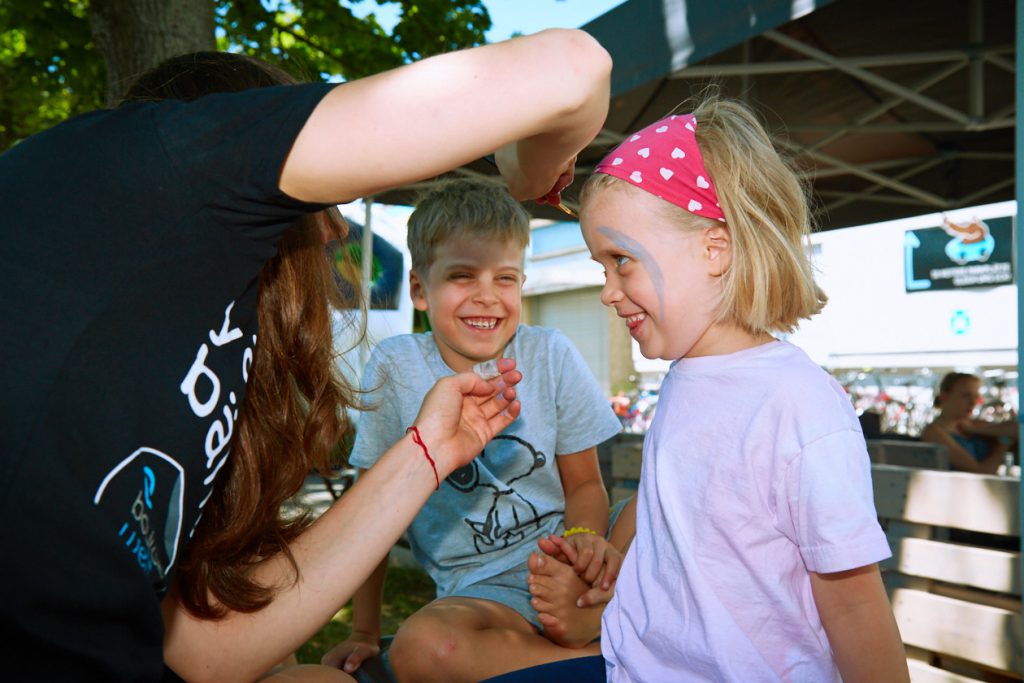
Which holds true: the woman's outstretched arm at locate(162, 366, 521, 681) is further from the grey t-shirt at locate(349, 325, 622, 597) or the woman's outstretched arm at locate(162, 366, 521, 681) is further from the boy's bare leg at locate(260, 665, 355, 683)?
the grey t-shirt at locate(349, 325, 622, 597)

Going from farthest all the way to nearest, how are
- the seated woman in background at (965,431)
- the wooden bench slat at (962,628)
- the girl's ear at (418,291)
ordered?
the seated woman in background at (965,431) < the wooden bench slat at (962,628) < the girl's ear at (418,291)

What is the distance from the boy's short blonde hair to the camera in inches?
81.6

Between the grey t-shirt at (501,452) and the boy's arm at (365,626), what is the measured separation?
0.15 m

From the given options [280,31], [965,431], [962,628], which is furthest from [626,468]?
[280,31]

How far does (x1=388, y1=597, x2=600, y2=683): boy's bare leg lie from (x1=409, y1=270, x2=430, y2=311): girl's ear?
826 millimetres

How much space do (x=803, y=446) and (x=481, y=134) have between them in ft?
2.26

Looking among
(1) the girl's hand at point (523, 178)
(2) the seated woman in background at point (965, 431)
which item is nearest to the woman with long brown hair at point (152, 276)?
(1) the girl's hand at point (523, 178)

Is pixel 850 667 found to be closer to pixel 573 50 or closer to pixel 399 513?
pixel 399 513

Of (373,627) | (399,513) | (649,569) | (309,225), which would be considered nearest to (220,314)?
(309,225)

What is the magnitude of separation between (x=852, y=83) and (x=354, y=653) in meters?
4.77

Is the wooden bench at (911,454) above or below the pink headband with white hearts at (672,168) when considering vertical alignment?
below

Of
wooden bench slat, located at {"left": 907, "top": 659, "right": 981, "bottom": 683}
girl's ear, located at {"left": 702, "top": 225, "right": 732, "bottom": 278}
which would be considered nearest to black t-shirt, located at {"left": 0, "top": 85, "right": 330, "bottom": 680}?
girl's ear, located at {"left": 702, "top": 225, "right": 732, "bottom": 278}

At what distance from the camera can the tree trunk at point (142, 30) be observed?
374 centimetres

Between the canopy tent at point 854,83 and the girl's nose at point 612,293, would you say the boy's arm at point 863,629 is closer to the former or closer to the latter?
the girl's nose at point 612,293
